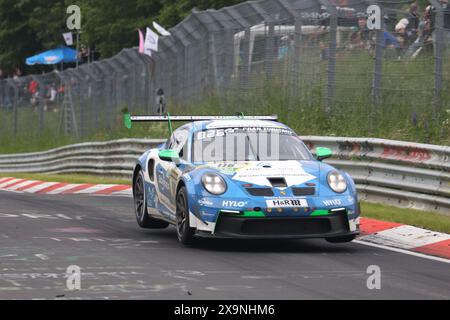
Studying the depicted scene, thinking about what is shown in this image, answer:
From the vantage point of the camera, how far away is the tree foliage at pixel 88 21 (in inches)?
1661

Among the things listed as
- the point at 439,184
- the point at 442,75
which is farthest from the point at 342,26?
the point at 439,184

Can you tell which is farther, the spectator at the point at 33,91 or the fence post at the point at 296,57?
the spectator at the point at 33,91

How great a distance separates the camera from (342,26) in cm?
2009

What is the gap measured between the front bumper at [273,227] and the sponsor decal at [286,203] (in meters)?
0.12

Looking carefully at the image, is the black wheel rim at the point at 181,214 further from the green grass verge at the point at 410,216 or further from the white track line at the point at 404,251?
the green grass verge at the point at 410,216

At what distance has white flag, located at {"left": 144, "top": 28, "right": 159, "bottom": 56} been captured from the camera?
28.5 meters

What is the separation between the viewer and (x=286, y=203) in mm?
11984

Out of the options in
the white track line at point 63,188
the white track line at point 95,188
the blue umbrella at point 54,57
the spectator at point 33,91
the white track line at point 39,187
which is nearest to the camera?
the white track line at point 95,188

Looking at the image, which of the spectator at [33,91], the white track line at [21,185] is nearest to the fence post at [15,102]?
the spectator at [33,91]

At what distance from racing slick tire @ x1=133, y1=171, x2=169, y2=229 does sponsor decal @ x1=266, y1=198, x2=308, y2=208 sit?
276cm

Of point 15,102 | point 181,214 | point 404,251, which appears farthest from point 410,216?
point 15,102

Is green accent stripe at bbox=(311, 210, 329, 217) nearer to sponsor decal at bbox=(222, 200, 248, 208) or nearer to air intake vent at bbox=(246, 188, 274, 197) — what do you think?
air intake vent at bbox=(246, 188, 274, 197)

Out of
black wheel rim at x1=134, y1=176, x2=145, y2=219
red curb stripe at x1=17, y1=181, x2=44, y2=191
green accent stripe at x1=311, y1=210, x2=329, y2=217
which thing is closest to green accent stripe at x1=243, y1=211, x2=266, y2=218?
green accent stripe at x1=311, y1=210, x2=329, y2=217

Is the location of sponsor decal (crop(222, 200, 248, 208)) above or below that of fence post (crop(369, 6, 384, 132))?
below
